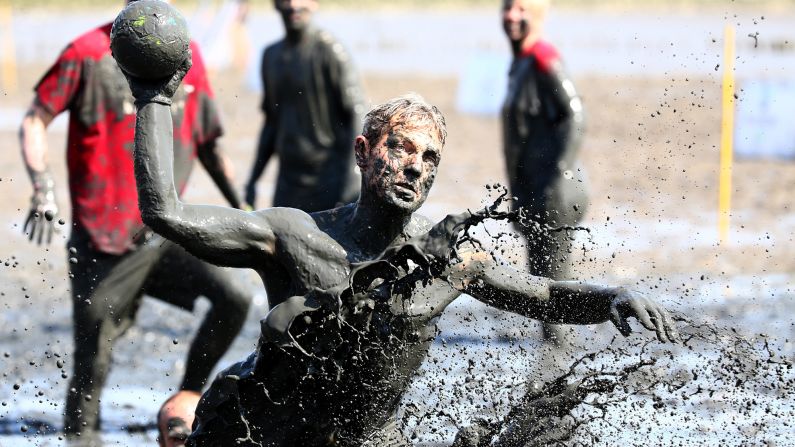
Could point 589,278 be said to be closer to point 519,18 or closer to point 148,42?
point 519,18

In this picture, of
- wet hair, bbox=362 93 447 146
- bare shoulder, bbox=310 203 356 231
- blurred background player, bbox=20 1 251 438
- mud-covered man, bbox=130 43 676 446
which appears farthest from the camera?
blurred background player, bbox=20 1 251 438

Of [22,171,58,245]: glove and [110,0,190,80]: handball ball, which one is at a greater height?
[110,0,190,80]: handball ball

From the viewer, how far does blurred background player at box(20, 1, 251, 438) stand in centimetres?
601

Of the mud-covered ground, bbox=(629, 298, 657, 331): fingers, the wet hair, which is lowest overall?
the mud-covered ground

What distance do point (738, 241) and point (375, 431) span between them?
7.26 m

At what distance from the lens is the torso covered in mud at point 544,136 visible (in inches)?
309

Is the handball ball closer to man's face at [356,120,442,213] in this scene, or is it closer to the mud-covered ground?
man's face at [356,120,442,213]

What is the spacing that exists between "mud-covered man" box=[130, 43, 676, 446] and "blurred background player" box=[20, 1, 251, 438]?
78.2 inches

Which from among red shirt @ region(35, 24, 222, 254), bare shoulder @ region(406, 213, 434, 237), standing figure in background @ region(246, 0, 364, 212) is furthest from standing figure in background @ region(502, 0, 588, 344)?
bare shoulder @ region(406, 213, 434, 237)

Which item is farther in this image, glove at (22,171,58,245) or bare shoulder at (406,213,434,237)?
glove at (22,171,58,245)

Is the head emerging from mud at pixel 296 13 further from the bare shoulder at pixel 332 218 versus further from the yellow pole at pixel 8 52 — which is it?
the yellow pole at pixel 8 52

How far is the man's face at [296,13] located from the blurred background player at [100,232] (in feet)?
6.26

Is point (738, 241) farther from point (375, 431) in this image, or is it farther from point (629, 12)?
point (629, 12)

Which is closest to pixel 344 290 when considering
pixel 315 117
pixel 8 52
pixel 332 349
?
pixel 332 349
